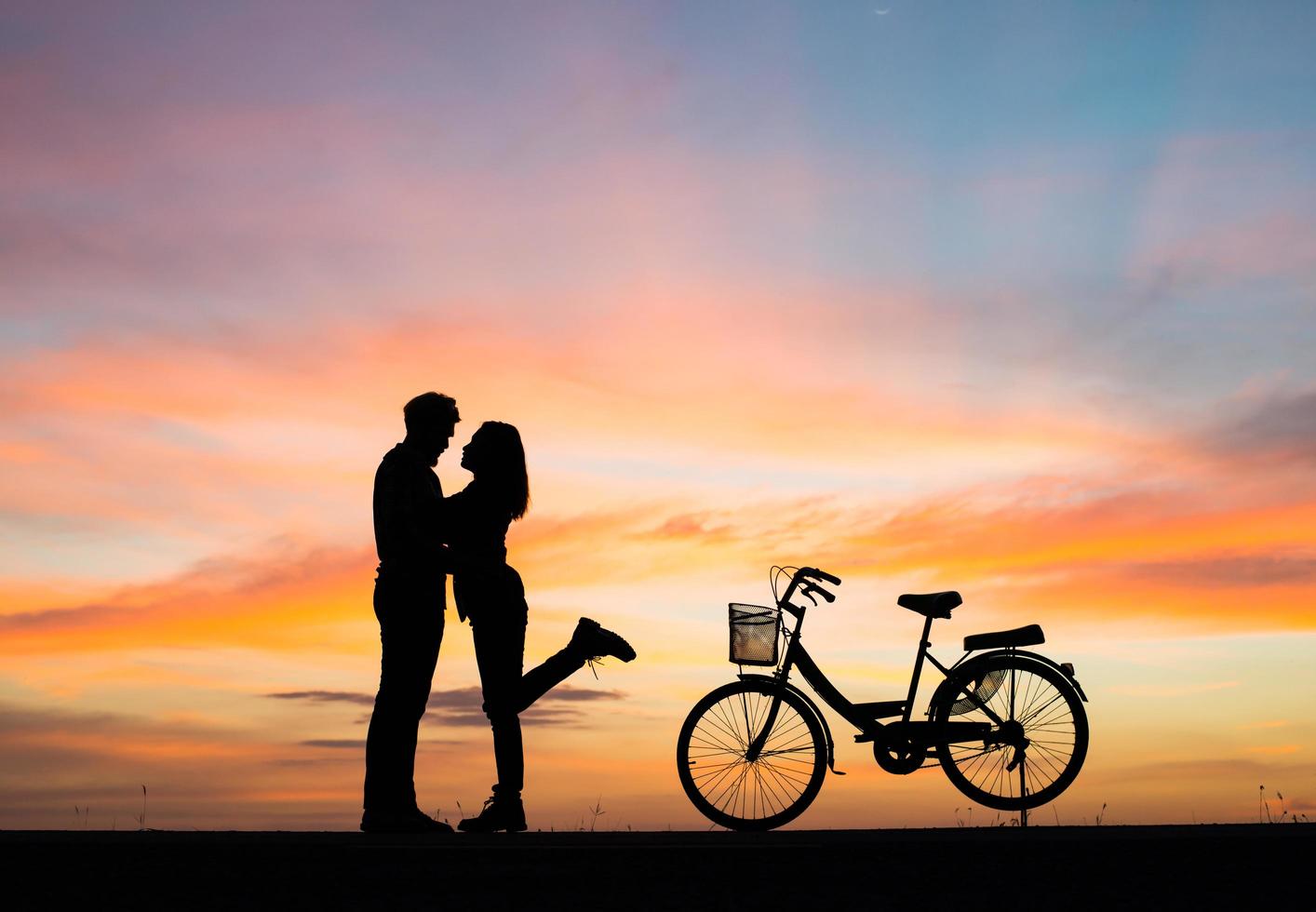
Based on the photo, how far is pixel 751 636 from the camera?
31.4ft

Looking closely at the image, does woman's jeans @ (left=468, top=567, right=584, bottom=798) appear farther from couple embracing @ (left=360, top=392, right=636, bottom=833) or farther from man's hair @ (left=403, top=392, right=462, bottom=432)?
man's hair @ (left=403, top=392, right=462, bottom=432)

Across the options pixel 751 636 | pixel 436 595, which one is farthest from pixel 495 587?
pixel 751 636

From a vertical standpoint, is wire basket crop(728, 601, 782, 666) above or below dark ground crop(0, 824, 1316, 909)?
Answer: above

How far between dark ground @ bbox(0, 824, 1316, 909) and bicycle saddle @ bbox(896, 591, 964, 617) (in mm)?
1973

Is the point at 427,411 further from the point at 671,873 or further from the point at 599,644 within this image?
the point at 671,873

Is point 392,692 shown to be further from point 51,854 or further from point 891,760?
point 891,760

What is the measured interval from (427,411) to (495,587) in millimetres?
1234

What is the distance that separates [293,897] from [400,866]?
748 millimetres

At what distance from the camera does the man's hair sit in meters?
9.13

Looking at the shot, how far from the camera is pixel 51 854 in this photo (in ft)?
22.9

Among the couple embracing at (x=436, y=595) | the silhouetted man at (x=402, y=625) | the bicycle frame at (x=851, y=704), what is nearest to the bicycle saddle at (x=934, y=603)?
the bicycle frame at (x=851, y=704)

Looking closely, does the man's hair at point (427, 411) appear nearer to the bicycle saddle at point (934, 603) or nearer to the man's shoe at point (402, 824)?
the man's shoe at point (402, 824)

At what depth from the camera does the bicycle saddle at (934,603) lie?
31.1 feet

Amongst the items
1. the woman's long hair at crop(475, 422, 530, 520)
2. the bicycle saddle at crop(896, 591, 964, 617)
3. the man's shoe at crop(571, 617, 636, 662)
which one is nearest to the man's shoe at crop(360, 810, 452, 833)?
the man's shoe at crop(571, 617, 636, 662)
